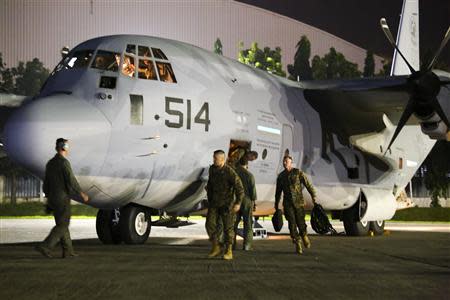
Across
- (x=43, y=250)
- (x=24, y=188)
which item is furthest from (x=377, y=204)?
(x=24, y=188)

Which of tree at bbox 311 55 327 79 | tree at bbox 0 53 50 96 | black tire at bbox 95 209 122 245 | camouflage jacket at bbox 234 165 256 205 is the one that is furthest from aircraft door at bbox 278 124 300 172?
tree at bbox 311 55 327 79

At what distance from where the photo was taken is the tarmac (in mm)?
7781

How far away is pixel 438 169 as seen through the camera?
44.2 metres

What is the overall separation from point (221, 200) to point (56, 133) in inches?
131

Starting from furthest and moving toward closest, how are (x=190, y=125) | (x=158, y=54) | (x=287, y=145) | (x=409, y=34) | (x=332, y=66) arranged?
(x=332, y=66) < (x=409, y=34) < (x=287, y=145) < (x=158, y=54) < (x=190, y=125)

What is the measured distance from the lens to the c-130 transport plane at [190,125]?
550 inches

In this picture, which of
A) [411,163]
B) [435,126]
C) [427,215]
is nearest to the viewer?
[435,126]

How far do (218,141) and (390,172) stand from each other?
332 inches

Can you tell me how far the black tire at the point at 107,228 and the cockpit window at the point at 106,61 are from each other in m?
3.44

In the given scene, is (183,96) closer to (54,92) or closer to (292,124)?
(54,92)

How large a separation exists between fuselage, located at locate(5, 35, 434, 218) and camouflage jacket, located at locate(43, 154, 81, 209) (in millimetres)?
1395

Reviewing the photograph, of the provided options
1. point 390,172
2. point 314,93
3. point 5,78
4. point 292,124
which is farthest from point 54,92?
point 5,78

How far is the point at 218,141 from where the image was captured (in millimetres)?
16328

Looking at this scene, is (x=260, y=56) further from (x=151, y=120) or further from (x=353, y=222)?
(x=151, y=120)
